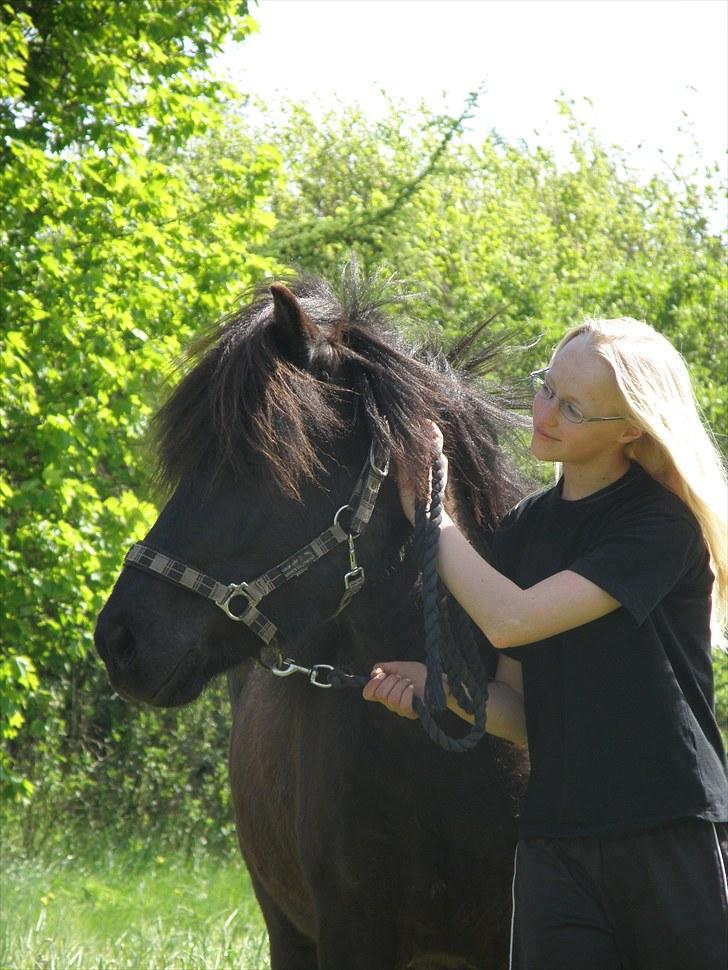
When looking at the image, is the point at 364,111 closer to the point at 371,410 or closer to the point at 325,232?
the point at 325,232

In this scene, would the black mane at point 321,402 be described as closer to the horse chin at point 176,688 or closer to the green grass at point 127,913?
the horse chin at point 176,688

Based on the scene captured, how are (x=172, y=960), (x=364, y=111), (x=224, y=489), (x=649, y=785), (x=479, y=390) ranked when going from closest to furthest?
1. (x=649, y=785)
2. (x=224, y=489)
3. (x=479, y=390)
4. (x=172, y=960)
5. (x=364, y=111)

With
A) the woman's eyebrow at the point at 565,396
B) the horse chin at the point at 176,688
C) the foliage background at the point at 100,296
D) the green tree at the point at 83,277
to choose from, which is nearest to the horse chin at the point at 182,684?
the horse chin at the point at 176,688

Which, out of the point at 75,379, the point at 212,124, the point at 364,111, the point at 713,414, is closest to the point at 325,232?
the point at 212,124

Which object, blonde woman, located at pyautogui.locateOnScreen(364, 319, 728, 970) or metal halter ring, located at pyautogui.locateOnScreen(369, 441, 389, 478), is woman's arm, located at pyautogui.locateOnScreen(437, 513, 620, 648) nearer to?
blonde woman, located at pyautogui.locateOnScreen(364, 319, 728, 970)

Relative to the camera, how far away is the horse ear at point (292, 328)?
2.56 m

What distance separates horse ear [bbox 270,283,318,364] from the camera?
2561 millimetres

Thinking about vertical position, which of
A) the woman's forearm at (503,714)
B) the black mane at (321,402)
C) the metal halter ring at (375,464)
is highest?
the black mane at (321,402)

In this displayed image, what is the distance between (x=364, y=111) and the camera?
1859 cm

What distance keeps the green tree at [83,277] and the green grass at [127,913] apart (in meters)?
0.89

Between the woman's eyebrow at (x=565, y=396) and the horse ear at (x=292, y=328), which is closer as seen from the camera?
the woman's eyebrow at (x=565, y=396)

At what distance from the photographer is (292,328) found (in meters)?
2.62

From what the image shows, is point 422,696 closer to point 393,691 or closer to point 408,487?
point 393,691

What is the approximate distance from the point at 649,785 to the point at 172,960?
12.4 ft
